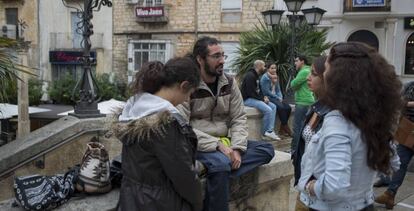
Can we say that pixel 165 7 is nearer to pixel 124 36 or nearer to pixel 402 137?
pixel 124 36

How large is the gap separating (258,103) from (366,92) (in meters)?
6.05

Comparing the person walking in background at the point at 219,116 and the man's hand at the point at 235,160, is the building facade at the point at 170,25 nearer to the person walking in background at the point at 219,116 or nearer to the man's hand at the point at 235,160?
the person walking in background at the point at 219,116

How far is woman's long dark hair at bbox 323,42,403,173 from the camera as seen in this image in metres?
2.29

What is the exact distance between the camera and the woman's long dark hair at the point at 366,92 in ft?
7.53

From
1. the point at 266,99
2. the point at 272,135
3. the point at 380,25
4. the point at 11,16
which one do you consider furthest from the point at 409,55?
the point at 11,16

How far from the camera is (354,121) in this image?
232 cm

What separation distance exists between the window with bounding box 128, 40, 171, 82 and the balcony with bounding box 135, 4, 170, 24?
1.20m

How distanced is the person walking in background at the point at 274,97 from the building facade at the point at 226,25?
10370mm

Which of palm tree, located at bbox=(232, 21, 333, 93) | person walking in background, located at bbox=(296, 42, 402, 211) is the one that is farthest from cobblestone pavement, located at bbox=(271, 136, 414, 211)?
palm tree, located at bbox=(232, 21, 333, 93)

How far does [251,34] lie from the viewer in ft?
47.3

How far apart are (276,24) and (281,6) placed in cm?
1162

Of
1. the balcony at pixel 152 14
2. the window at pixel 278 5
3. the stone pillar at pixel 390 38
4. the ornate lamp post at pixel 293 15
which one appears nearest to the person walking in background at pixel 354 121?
the ornate lamp post at pixel 293 15

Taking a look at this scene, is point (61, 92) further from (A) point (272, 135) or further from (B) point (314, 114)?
(B) point (314, 114)

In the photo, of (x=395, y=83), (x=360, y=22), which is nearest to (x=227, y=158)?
(x=395, y=83)
